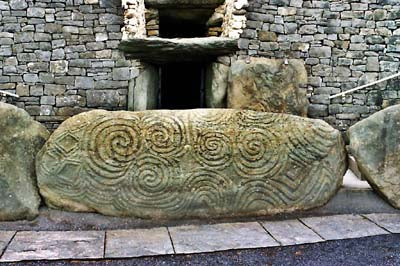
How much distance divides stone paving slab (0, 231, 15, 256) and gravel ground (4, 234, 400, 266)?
33 cm

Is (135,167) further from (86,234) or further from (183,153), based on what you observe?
(86,234)

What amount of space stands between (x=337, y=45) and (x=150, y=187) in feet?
16.0

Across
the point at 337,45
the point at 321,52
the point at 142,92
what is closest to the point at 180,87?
the point at 142,92

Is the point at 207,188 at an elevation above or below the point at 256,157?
below

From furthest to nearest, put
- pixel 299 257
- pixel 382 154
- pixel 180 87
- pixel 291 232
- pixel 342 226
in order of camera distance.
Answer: pixel 180 87 < pixel 382 154 < pixel 342 226 < pixel 291 232 < pixel 299 257

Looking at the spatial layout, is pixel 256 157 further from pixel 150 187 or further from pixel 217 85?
pixel 217 85

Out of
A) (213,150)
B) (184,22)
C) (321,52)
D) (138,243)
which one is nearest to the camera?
(138,243)

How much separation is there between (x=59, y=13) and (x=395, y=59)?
5771 millimetres

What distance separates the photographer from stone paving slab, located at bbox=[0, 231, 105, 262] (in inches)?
99.7

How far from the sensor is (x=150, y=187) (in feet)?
10.3

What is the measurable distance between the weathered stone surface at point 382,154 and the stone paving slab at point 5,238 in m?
2.91

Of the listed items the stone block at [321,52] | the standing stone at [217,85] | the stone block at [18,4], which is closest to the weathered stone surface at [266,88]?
the standing stone at [217,85]

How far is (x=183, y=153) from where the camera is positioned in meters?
3.20

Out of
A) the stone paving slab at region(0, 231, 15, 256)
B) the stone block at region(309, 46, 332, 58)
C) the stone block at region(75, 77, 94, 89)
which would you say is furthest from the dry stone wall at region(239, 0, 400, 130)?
the stone paving slab at region(0, 231, 15, 256)
